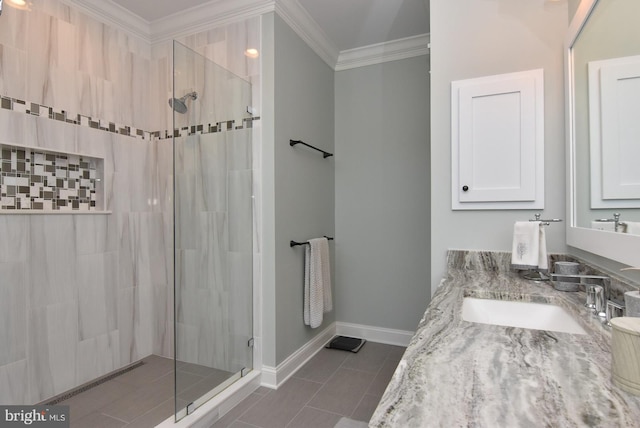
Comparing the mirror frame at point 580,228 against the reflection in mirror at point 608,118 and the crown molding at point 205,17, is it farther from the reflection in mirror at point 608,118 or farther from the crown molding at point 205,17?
the crown molding at point 205,17

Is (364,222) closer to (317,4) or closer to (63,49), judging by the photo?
(317,4)

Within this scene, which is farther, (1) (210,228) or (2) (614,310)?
(1) (210,228)

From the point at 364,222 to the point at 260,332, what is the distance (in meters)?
1.34

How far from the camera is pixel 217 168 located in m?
2.11

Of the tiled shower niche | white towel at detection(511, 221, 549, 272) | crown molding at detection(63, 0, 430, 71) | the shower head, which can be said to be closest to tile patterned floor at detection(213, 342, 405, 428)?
white towel at detection(511, 221, 549, 272)

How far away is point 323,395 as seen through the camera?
206 cm

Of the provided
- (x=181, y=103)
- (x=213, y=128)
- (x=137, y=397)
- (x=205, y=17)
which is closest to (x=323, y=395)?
(x=137, y=397)

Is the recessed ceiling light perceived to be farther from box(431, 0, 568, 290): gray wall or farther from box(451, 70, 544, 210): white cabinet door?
box(451, 70, 544, 210): white cabinet door

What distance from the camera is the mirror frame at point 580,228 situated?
3.26ft

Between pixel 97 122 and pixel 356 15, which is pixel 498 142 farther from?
pixel 97 122

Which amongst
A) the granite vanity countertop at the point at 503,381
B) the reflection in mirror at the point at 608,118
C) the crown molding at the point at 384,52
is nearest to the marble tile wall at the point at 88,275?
the crown molding at the point at 384,52

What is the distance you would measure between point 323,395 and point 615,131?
1.98 m

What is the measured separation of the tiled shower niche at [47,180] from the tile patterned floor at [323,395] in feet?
5.42

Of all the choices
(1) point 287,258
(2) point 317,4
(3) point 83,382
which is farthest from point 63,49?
(3) point 83,382
